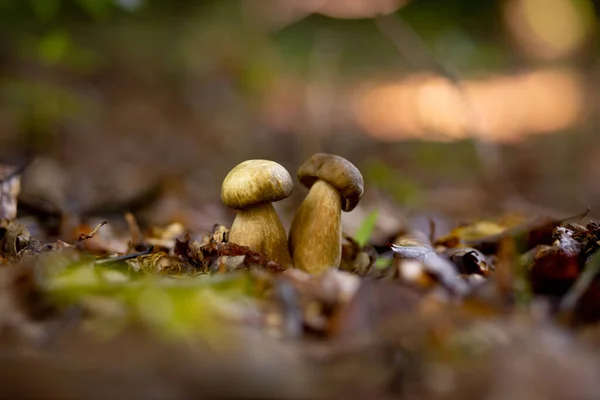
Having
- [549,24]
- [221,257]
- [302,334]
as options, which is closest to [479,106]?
[549,24]

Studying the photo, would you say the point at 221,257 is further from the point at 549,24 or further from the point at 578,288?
the point at 549,24

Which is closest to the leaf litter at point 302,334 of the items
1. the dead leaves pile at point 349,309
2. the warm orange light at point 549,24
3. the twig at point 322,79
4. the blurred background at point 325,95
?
the dead leaves pile at point 349,309

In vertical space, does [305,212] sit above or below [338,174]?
below

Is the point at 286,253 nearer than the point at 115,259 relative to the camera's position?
No

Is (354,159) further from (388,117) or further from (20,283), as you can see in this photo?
(20,283)

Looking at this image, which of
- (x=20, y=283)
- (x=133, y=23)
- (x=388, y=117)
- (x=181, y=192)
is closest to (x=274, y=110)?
(x=388, y=117)

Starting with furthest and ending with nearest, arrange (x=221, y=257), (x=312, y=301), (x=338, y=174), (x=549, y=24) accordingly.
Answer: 1. (x=549, y=24)
2. (x=338, y=174)
3. (x=221, y=257)
4. (x=312, y=301)
